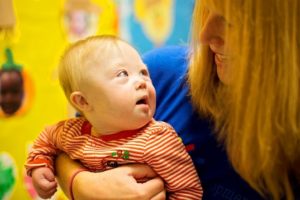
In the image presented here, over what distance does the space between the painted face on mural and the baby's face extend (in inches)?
32.2

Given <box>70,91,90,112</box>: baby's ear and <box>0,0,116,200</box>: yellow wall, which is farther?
<box>0,0,116,200</box>: yellow wall

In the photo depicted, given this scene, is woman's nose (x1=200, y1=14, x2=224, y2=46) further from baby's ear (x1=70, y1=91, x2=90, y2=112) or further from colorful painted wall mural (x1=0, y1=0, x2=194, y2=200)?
colorful painted wall mural (x1=0, y1=0, x2=194, y2=200)

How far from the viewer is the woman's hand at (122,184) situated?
0.76 metres

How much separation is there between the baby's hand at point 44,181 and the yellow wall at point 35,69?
714mm

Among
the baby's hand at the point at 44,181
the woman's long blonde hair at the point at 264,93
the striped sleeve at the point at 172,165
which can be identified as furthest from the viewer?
the baby's hand at the point at 44,181

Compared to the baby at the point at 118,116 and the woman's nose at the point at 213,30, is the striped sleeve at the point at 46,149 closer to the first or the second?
the baby at the point at 118,116

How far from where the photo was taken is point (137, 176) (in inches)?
30.8

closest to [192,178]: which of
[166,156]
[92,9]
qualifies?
[166,156]

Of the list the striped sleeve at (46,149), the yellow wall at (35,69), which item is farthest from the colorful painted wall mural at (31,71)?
the striped sleeve at (46,149)

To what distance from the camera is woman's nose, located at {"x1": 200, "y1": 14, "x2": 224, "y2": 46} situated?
2.35 ft

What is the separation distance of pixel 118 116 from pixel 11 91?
881mm

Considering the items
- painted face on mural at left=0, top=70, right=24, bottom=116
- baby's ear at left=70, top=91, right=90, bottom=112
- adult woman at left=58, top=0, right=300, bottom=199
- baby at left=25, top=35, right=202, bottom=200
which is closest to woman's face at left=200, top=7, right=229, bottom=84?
adult woman at left=58, top=0, right=300, bottom=199

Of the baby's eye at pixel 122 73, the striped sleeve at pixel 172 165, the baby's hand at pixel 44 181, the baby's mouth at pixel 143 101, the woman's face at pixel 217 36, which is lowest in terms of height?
the baby's hand at pixel 44 181

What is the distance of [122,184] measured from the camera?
2.51 feet
